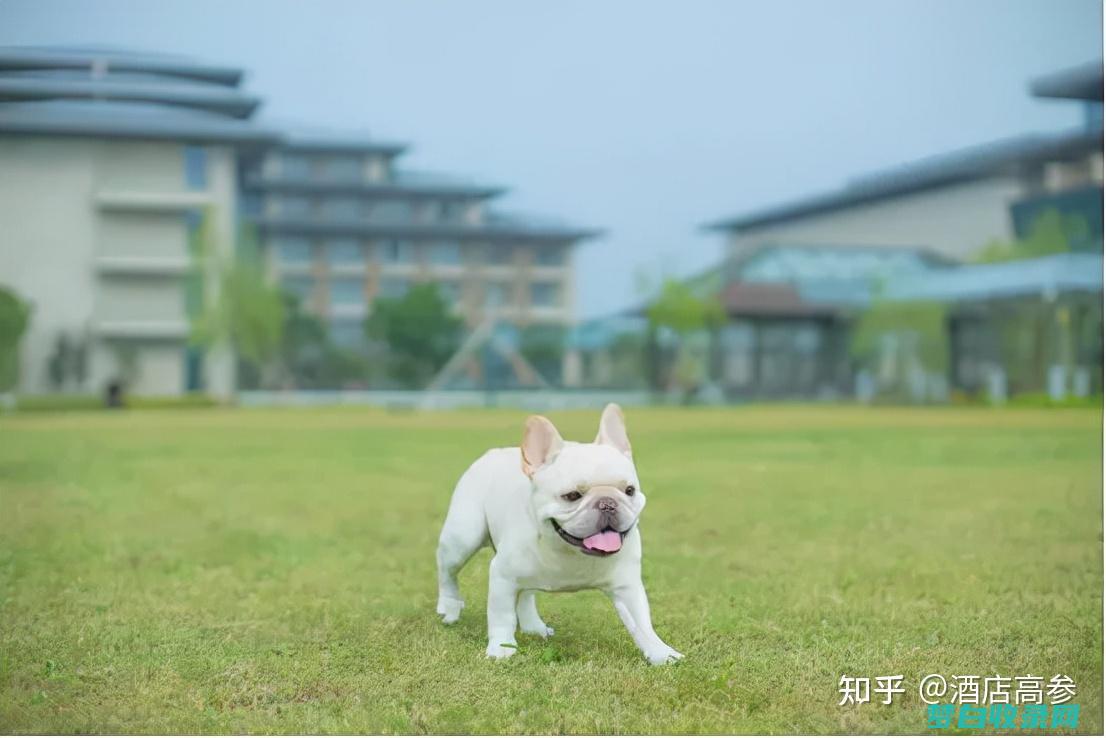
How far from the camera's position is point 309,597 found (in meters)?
4.77

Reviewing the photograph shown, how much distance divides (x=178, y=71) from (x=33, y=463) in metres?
6.17

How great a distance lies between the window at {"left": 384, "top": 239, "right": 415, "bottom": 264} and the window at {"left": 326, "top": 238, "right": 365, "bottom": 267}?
0.39m

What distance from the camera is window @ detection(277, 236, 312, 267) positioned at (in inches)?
695

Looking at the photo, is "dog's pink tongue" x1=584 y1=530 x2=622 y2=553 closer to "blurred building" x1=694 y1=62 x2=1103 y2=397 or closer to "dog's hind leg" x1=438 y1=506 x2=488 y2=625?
"dog's hind leg" x1=438 y1=506 x2=488 y2=625

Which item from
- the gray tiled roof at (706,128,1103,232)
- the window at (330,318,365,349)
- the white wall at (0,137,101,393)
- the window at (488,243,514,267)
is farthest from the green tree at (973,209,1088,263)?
the window at (330,318,365,349)

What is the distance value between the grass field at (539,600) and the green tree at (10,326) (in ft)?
14.3

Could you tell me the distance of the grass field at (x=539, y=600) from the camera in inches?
131

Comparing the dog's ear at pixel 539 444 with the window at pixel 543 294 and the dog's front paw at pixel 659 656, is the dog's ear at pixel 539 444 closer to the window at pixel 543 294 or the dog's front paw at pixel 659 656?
the dog's front paw at pixel 659 656

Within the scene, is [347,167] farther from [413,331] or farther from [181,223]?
[181,223]

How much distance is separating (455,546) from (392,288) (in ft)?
42.0

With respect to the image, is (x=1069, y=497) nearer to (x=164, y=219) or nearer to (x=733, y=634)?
(x=733, y=634)

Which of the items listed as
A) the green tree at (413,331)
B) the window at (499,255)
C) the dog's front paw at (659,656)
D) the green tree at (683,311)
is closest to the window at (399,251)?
the green tree at (413,331)

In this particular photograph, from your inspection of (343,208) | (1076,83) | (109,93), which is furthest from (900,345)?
(109,93)

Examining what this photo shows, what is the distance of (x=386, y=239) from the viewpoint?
16000 millimetres
